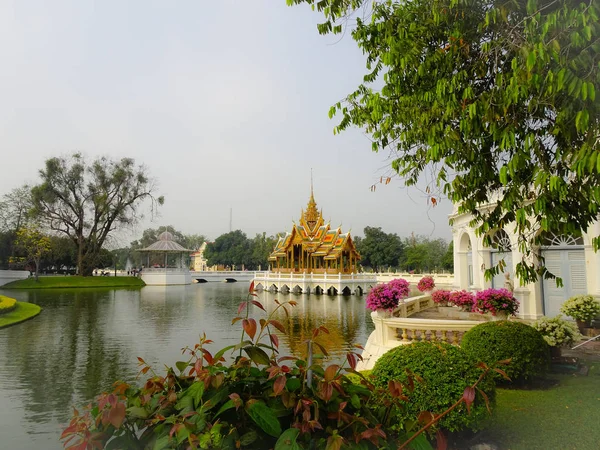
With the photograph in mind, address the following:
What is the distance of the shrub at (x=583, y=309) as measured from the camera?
894 centimetres

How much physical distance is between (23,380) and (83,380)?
118 centimetres

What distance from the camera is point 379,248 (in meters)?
63.5

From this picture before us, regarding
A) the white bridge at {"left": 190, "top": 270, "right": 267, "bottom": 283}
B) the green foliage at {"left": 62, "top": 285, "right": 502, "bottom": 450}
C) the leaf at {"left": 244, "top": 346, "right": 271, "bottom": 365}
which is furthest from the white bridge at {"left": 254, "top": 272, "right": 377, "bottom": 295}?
the leaf at {"left": 244, "top": 346, "right": 271, "bottom": 365}

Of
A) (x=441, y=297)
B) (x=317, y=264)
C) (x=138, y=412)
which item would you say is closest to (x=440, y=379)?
(x=138, y=412)

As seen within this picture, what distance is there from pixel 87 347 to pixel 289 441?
11.8 meters

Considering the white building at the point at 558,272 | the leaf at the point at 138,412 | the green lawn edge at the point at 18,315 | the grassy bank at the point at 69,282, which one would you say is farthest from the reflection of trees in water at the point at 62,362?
the grassy bank at the point at 69,282

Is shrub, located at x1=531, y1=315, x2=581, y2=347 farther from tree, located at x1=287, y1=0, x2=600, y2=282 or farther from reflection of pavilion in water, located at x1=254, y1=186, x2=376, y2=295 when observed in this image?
reflection of pavilion in water, located at x1=254, y1=186, x2=376, y2=295

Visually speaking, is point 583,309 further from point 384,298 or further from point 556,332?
point 384,298

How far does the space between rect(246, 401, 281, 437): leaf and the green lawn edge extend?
1690cm

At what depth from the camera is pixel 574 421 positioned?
4.49 metres

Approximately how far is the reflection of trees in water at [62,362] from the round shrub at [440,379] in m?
5.29

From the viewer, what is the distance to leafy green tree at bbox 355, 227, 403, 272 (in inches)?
2474

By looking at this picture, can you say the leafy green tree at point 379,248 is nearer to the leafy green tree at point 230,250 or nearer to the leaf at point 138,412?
the leafy green tree at point 230,250

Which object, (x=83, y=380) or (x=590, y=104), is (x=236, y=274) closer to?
(x=83, y=380)
